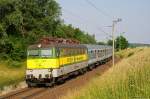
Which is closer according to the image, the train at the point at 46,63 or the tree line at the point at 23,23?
the train at the point at 46,63

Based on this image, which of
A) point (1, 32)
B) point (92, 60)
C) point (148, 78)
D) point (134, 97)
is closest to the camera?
point (134, 97)

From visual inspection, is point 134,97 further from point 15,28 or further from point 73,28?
point 73,28

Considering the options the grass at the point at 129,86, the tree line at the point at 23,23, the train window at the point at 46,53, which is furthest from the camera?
the tree line at the point at 23,23

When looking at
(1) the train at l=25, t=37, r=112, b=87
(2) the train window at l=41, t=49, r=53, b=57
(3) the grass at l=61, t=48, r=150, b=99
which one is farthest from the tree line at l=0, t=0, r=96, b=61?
(3) the grass at l=61, t=48, r=150, b=99

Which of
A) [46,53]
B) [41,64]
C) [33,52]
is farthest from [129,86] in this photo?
[33,52]

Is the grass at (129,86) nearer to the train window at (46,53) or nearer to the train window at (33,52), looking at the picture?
the train window at (46,53)

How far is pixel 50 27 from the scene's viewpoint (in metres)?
62.8

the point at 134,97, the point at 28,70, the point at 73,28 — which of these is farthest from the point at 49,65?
the point at 73,28

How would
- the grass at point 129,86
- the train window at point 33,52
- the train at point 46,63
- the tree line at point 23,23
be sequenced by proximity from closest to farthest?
1. the grass at point 129,86
2. the train at point 46,63
3. the train window at point 33,52
4. the tree line at point 23,23

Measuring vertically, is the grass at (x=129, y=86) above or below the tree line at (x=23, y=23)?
below

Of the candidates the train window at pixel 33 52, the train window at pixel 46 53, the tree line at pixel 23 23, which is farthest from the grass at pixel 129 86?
the tree line at pixel 23 23

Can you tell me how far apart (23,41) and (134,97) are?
43.9m

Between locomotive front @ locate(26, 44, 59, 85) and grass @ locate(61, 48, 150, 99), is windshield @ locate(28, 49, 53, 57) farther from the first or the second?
grass @ locate(61, 48, 150, 99)

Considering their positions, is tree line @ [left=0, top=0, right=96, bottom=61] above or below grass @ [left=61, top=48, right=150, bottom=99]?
above
